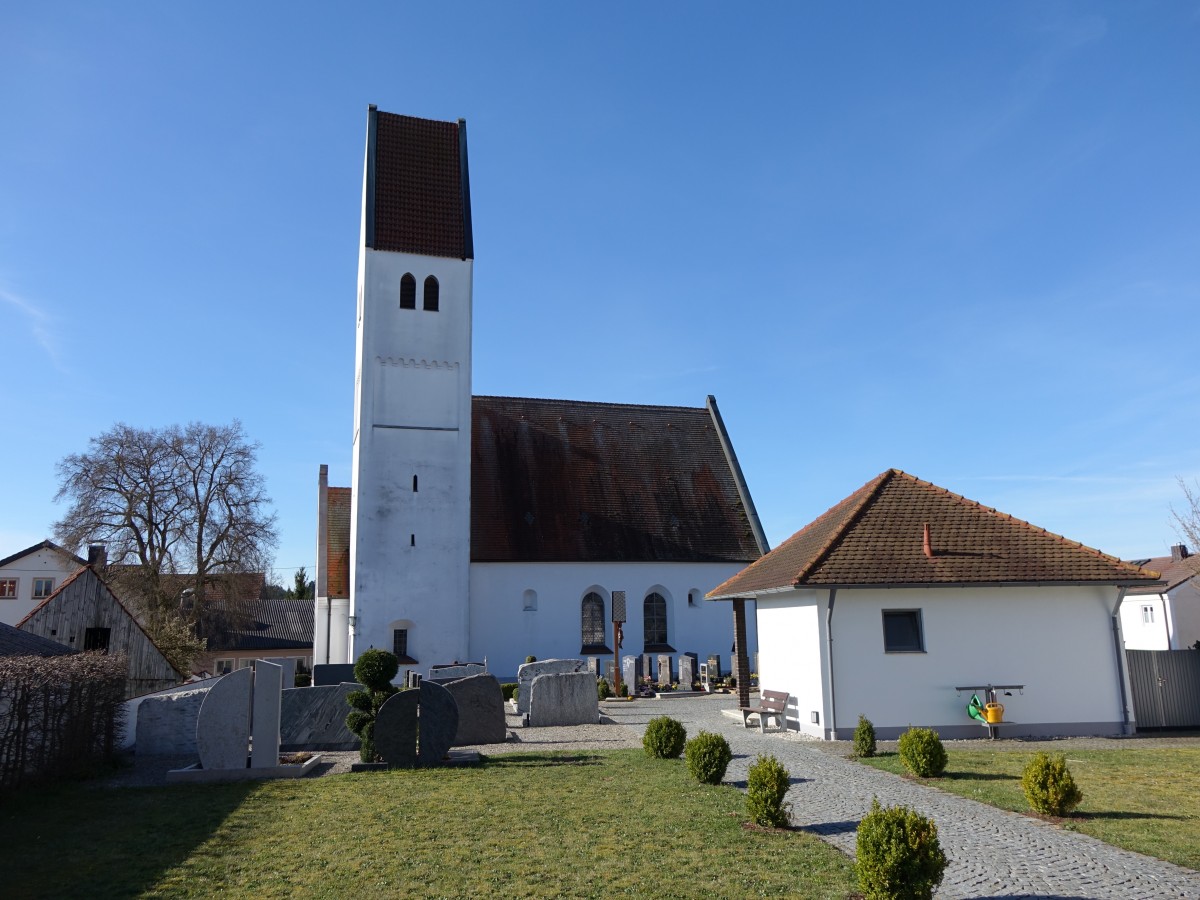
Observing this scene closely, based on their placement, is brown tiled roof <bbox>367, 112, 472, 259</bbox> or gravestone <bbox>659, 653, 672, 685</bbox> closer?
gravestone <bbox>659, 653, 672, 685</bbox>

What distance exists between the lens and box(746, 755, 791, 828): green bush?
9.11 metres

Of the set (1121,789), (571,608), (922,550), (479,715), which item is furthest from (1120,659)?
(571,608)

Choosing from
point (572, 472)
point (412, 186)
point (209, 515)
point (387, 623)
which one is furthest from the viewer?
point (209, 515)

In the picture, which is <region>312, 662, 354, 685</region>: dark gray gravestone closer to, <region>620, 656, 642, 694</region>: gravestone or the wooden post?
<region>620, 656, 642, 694</region>: gravestone

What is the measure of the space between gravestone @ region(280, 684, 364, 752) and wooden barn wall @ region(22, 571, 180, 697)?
16.4ft

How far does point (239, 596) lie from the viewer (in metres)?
40.7

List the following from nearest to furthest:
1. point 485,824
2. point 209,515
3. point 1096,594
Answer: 1. point 485,824
2. point 1096,594
3. point 209,515

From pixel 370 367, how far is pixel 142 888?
80.4ft

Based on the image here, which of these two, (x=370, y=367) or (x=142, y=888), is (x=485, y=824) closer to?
(x=142, y=888)

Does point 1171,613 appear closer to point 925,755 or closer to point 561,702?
point 561,702

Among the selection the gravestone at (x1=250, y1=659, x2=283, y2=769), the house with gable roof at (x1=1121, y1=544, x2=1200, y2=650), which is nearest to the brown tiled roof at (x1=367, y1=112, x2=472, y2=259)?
the gravestone at (x1=250, y1=659, x2=283, y2=769)

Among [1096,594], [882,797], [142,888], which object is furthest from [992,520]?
[142,888]

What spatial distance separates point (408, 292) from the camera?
3167 centimetres

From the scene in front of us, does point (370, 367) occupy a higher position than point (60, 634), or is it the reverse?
point (370, 367)
